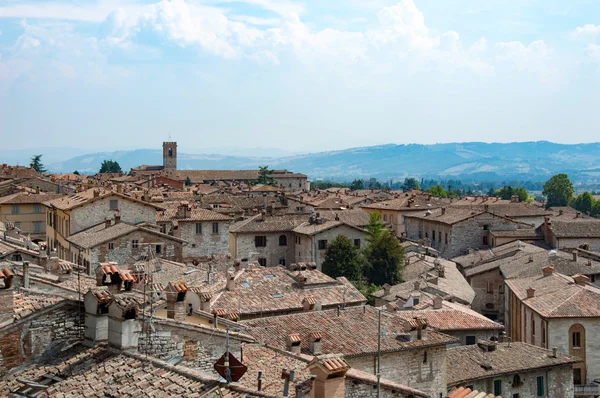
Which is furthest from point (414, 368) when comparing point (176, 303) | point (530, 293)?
point (530, 293)

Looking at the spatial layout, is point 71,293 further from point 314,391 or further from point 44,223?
point 44,223

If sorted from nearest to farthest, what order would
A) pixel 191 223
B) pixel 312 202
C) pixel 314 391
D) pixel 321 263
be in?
pixel 314 391 → pixel 191 223 → pixel 321 263 → pixel 312 202

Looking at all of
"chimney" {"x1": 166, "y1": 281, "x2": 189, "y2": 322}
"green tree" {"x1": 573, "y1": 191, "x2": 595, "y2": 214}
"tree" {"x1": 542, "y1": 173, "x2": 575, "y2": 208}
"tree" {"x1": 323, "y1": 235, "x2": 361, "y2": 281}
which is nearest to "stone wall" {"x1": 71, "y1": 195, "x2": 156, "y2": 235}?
"tree" {"x1": 323, "y1": 235, "x2": 361, "y2": 281}

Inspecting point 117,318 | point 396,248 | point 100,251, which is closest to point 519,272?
point 396,248

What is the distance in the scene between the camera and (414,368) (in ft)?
82.1

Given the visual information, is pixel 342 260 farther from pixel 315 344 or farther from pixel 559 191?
pixel 559 191

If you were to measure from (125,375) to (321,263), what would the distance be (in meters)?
49.0

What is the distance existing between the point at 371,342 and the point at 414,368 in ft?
5.20

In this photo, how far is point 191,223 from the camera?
186 ft

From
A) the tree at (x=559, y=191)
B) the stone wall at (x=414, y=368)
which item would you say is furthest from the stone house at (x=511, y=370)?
the tree at (x=559, y=191)

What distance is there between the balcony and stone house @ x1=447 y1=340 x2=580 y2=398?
15.9 feet

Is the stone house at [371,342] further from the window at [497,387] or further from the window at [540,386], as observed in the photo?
the window at [540,386]

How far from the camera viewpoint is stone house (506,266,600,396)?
3872 cm

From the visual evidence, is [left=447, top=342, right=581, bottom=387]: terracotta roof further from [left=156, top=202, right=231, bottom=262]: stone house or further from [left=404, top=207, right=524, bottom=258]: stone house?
[left=404, top=207, right=524, bottom=258]: stone house
